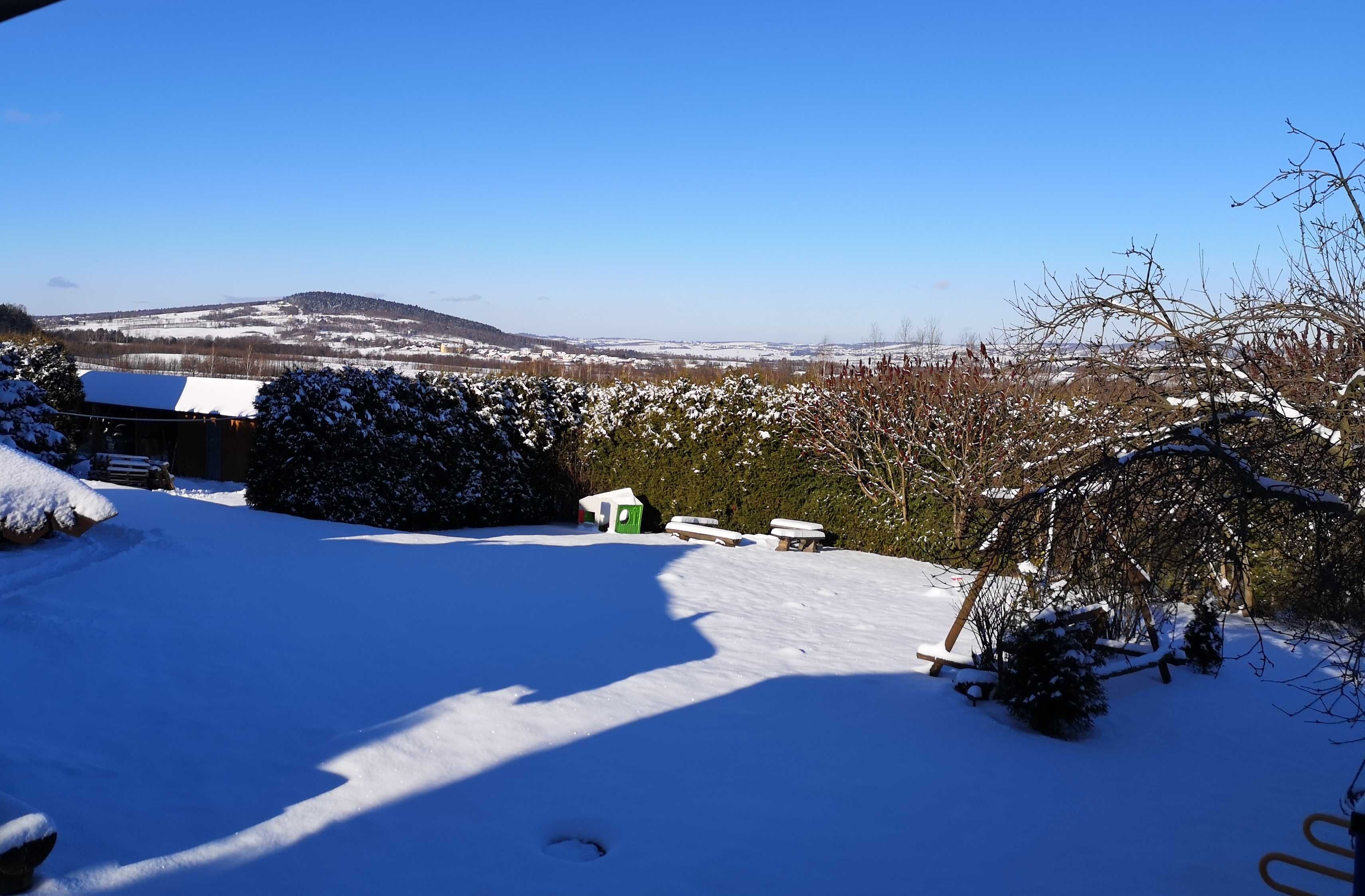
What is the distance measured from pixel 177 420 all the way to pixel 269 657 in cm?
2179

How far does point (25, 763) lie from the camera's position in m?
4.09

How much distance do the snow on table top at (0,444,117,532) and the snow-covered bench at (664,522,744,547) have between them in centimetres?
830

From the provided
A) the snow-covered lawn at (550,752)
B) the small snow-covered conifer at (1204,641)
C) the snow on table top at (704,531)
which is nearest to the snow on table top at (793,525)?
the snow on table top at (704,531)

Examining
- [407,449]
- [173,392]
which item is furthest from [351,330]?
[407,449]

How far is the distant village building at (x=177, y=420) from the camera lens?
2544 cm

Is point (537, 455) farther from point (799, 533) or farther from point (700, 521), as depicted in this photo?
point (799, 533)

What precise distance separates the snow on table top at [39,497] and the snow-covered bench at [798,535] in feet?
29.6

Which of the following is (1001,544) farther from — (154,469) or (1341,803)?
(154,469)

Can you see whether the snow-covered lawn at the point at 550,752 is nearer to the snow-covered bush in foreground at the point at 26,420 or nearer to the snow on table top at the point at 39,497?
the snow on table top at the point at 39,497

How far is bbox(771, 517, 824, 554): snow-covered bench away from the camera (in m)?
13.7

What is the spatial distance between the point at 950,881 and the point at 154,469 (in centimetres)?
2056

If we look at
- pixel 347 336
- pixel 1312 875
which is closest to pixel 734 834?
pixel 1312 875

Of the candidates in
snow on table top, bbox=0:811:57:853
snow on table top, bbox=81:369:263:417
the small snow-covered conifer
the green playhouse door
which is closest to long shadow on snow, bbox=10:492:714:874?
snow on table top, bbox=0:811:57:853

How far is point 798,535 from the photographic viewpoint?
13672 millimetres
